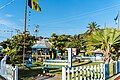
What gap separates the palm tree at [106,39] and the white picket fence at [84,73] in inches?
373

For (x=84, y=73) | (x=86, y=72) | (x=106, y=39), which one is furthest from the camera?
(x=106, y=39)

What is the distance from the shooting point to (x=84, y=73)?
11.8m

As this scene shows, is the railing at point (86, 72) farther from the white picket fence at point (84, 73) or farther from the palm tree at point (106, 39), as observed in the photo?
the palm tree at point (106, 39)

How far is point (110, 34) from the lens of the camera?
23312 millimetres

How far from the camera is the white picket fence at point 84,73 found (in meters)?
11.0

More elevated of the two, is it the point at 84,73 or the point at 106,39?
the point at 106,39

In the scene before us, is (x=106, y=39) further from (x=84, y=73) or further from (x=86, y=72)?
(x=84, y=73)

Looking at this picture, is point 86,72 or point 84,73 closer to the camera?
point 84,73

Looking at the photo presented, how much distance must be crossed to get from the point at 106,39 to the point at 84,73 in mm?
11619

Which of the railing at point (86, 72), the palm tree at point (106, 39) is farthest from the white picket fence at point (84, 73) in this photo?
the palm tree at point (106, 39)

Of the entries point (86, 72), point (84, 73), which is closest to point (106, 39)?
point (86, 72)

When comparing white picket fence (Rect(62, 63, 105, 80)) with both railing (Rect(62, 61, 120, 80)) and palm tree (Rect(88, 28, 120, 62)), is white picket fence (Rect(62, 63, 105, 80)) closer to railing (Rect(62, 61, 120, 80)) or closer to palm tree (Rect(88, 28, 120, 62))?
railing (Rect(62, 61, 120, 80))

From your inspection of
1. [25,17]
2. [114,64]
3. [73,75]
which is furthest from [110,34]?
[73,75]

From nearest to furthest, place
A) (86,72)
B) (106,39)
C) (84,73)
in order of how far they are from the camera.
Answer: (84,73), (86,72), (106,39)
